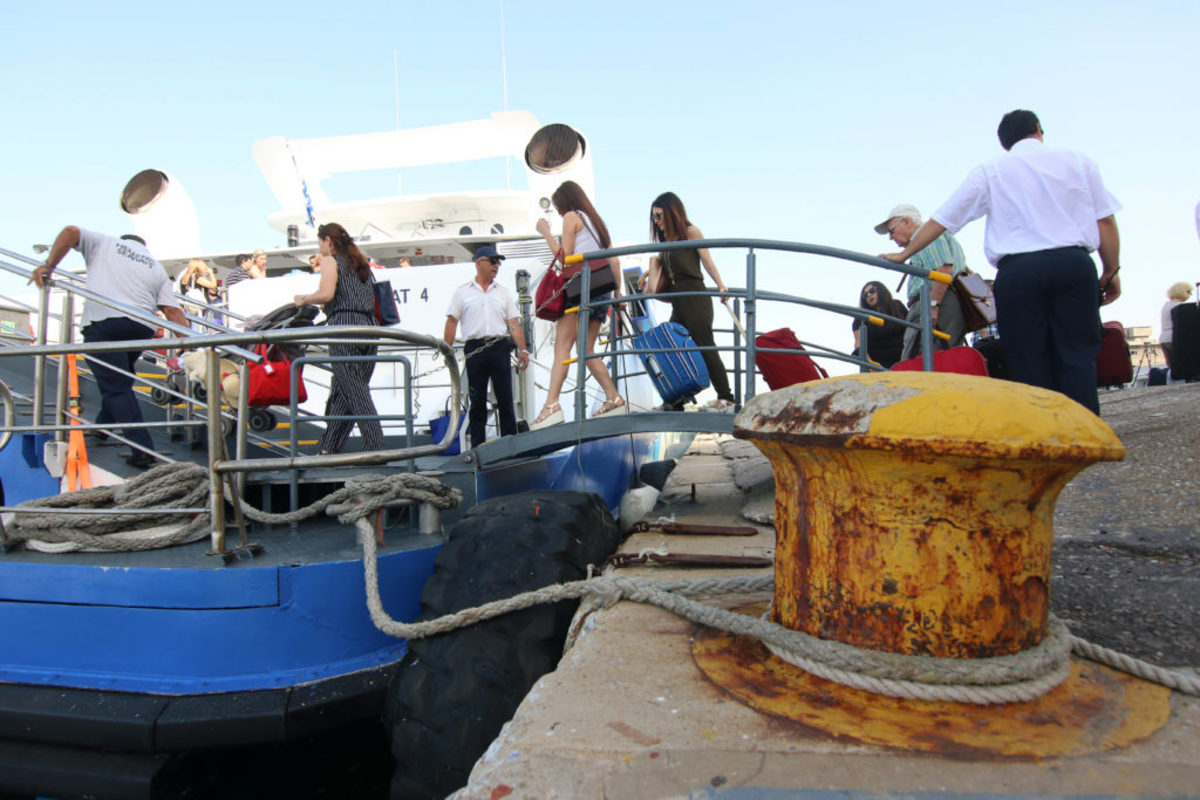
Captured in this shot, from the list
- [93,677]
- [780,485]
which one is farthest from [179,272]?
[780,485]

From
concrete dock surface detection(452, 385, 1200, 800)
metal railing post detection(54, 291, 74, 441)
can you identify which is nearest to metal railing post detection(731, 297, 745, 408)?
concrete dock surface detection(452, 385, 1200, 800)

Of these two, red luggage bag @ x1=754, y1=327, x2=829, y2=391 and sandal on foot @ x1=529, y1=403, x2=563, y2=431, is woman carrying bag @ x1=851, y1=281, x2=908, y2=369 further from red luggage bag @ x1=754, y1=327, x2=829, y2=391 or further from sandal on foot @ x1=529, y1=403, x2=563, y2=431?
sandal on foot @ x1=529, y1=403, x2=563, y2=431

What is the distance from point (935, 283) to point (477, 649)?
379cm

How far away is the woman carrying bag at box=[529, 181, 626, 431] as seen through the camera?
14.0 feet

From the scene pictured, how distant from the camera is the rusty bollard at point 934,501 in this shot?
4.91 ft

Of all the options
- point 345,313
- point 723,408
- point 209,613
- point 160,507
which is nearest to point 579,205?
point 345,313

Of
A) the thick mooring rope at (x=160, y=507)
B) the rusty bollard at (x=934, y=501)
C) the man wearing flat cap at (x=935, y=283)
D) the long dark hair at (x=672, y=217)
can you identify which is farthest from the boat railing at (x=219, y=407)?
the man wearing flat cap at (x=935, y=283)

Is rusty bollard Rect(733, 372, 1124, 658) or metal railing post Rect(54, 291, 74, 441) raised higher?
metal railing post Rect(54, 291, 74, 441)

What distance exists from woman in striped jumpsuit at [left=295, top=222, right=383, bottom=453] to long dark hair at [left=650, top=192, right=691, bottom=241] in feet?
6.18

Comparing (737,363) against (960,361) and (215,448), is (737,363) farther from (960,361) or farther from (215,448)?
(215,448)

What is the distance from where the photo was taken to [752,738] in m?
1.39

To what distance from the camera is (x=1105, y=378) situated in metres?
4.34

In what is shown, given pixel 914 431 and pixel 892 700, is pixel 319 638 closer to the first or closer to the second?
pixel 892 700

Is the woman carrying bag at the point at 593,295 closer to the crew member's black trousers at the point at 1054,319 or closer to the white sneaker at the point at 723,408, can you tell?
the white sneaker at the point at 723,408
